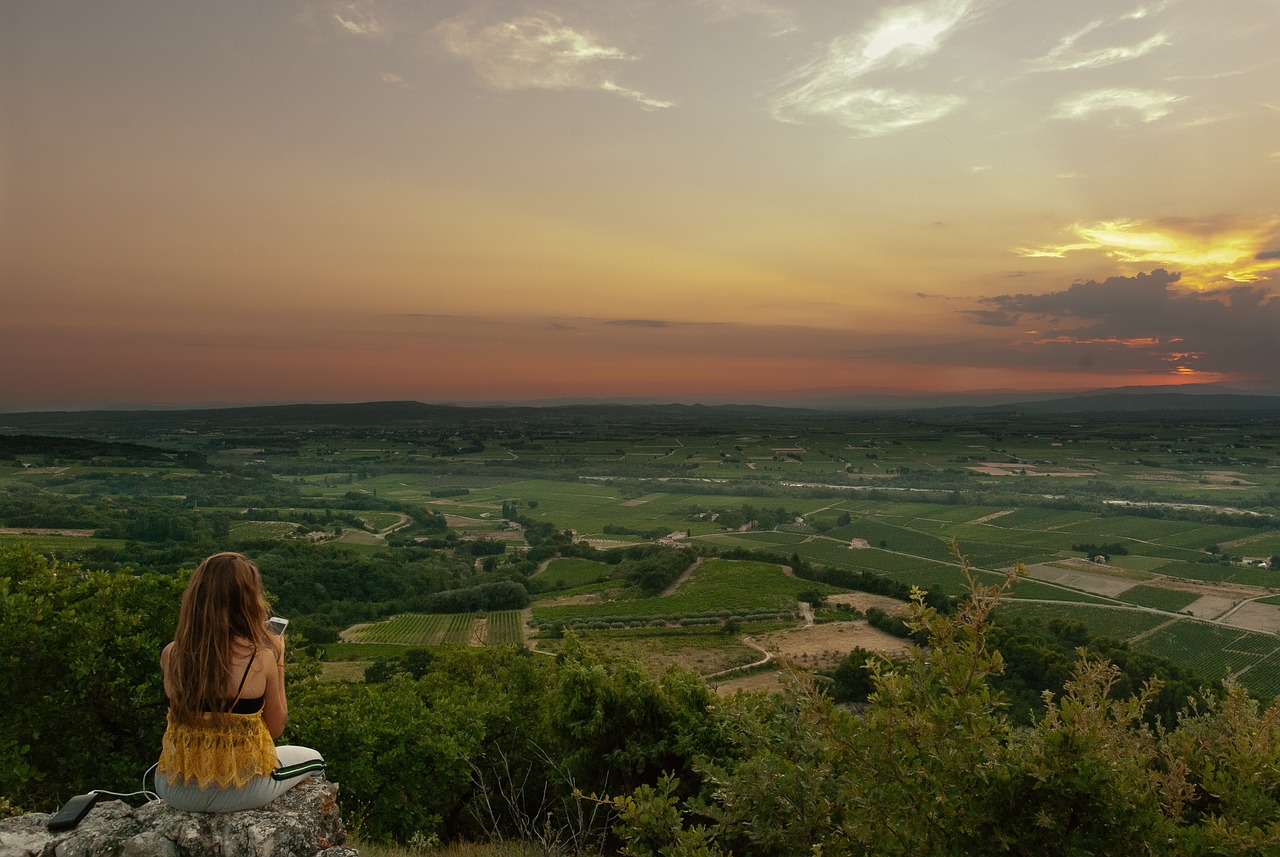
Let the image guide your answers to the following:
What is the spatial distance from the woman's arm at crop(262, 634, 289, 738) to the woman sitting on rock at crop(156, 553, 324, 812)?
0.09 ft

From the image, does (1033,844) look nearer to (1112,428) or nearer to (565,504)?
(565,504)

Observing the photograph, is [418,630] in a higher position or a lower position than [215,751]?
lower

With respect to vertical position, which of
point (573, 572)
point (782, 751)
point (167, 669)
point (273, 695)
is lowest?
point (573, 572)

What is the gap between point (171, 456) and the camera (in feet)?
457

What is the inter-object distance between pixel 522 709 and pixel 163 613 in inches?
398

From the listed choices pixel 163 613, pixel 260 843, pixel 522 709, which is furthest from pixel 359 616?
pixel 260 843

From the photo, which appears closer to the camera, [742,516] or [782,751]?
[782,751]

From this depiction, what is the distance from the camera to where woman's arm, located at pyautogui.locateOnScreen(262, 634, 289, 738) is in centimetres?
506

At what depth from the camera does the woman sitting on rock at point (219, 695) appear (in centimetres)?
476

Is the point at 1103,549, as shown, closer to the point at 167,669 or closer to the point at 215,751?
the point at 215,751

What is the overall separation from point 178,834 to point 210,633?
1.50 m

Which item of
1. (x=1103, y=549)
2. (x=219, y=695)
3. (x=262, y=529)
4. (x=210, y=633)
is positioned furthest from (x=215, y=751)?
(x=1103, y=549)

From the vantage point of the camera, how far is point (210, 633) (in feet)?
15.4

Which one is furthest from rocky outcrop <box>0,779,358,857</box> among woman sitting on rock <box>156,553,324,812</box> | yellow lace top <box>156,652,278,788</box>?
yellow lace top <box>156,652,278,788</box>
